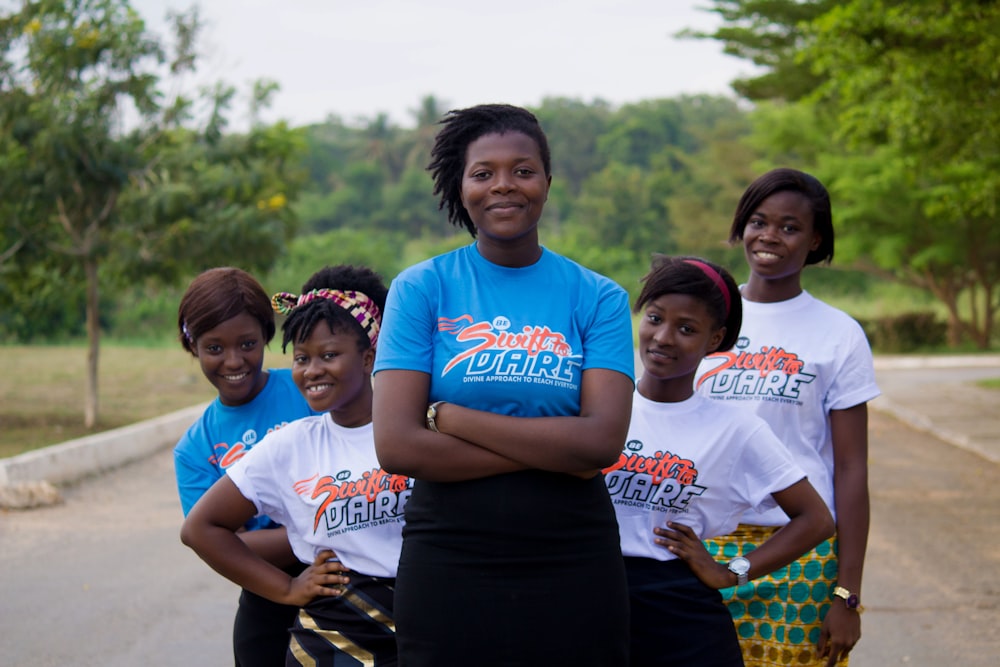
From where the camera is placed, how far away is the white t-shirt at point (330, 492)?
2885 mm

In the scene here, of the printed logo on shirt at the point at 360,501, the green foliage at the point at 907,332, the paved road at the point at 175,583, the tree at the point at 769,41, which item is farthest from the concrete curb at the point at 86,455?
the green foliage at the point at 907,332

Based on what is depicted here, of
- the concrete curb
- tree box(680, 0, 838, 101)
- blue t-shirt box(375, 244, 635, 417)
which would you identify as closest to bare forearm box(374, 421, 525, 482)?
blue t-shirt box(375, 244, 635, 417)

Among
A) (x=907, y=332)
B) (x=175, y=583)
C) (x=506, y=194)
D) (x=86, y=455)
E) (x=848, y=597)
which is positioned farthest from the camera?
(x=907, y=332)

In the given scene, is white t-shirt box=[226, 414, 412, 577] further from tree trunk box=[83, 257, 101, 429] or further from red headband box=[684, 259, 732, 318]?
tree trunk box=[83, 257, 101, 429]

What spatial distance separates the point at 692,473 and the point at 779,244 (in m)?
0.90

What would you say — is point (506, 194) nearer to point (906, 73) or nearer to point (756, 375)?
point (756, 375)

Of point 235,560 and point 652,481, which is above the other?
point 652,481

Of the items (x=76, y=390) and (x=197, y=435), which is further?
(x=76, y=390)

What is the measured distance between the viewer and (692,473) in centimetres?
294

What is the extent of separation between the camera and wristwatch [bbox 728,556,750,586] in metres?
2.94

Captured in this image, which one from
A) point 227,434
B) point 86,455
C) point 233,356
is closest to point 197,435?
point 227,434

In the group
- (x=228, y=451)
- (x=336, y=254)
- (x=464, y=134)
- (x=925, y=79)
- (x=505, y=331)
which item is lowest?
(x=336, y=254)

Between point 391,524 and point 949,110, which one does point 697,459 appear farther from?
point 949,110

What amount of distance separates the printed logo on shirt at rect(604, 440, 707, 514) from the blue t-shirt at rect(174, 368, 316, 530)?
1.08m
